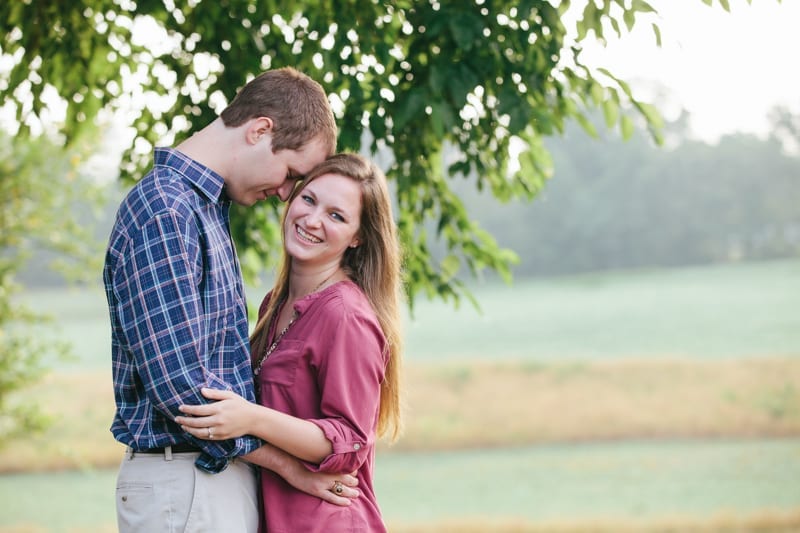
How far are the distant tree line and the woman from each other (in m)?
11.1

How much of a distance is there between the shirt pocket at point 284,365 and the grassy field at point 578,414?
357 inches

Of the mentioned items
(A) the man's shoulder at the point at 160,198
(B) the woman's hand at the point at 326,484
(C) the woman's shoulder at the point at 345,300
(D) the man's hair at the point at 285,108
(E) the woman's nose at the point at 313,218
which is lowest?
(B) the woman's hand at the point at 326,484

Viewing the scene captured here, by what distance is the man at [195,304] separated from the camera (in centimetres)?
175

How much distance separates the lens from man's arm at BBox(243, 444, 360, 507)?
6.23ft

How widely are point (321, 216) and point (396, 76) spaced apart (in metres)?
1.48

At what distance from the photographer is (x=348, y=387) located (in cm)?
192

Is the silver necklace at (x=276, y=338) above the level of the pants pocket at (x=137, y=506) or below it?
above

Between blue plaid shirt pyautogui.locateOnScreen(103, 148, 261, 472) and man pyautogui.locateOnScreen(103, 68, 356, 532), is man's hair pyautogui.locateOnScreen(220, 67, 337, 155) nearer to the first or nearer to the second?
man pyautogui.locateOnScreen(103, 68, 356, 532)

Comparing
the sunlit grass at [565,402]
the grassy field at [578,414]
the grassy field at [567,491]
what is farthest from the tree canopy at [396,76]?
the sunlit grass at [565,402]

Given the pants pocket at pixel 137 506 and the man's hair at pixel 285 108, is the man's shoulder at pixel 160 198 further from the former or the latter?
the pants pocket at pixel 137 506

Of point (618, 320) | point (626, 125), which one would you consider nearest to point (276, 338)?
point (626, 125)

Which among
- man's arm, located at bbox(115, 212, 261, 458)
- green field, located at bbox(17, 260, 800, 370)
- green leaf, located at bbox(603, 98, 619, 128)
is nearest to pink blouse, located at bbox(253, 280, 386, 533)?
man's arm, located at bbox(115, 212, 261, 458)

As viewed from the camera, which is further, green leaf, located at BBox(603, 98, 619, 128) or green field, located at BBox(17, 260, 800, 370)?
green field, located at BBox(17, 260, 800, 370)

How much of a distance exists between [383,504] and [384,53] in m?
10.1
